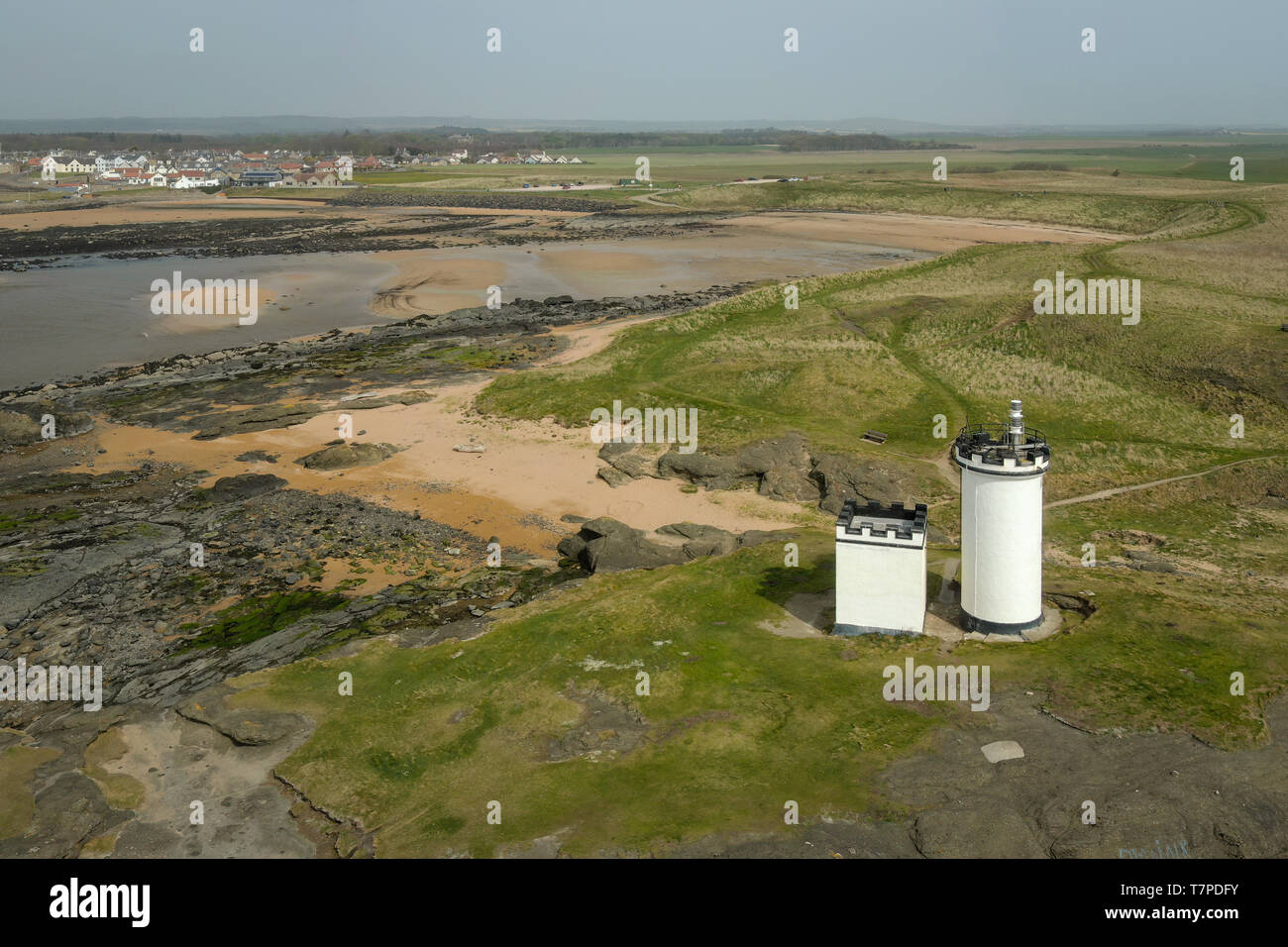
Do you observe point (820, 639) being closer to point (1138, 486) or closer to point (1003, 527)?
point (1003, 527)

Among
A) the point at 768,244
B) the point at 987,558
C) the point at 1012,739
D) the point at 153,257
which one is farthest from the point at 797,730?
the point at 153,257

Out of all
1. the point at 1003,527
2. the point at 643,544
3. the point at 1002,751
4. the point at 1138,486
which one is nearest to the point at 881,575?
the point at 1003,527

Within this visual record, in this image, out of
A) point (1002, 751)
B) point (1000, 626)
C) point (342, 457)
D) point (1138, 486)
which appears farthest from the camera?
point (342, 457)

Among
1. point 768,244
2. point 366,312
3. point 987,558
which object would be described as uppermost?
point 768,244

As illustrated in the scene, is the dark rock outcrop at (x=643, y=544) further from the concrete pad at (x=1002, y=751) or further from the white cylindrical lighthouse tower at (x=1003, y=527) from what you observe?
the concrete pad at (x=1002, y=751)

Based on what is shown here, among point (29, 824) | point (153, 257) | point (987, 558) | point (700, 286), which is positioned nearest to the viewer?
point (29, 824)
